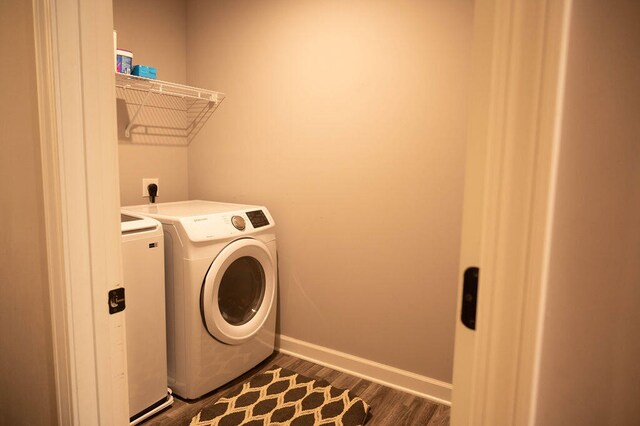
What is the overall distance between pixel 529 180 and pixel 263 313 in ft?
6.47

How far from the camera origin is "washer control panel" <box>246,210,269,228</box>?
2.21 metres

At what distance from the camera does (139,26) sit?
237 cm

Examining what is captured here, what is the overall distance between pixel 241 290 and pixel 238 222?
42cm

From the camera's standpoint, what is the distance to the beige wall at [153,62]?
7.66ft

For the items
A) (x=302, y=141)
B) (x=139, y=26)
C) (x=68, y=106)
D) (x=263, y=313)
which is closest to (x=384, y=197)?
(x=302, y=141)

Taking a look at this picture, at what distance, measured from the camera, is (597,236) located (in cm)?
54

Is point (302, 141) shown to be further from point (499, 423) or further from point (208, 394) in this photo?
point (499, 423)

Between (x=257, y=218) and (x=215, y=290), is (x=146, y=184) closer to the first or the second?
(x=257, y=218)

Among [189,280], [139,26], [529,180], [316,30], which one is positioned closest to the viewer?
[529,180]

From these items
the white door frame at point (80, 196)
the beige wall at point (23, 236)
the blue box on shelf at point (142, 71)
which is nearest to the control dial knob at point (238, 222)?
the blue box on shelf at point (142, 71)

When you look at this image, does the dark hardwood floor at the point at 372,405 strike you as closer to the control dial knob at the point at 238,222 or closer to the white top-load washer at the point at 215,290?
Result: the white top-load washer at the point at 215,290

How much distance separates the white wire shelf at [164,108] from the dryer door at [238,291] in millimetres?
1028

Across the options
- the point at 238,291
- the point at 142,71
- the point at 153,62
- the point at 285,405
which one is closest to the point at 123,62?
the point at 142,71

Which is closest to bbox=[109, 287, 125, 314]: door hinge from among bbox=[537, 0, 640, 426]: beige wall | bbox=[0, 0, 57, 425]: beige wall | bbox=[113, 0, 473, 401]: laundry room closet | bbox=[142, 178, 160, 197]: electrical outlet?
bbox=[0, 0, 57, 425]: beige wall
